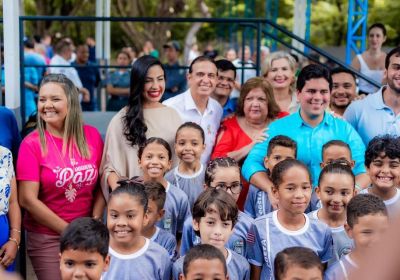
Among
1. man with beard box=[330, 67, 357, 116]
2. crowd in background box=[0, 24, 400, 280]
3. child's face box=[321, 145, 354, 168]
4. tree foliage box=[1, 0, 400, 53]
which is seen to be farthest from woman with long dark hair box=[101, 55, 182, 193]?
tree foliage box=[1, 0, 400, 53]

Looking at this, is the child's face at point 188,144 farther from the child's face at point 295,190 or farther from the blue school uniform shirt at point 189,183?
the child's face at point 295,190

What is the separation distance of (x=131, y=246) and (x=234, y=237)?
0.71 m

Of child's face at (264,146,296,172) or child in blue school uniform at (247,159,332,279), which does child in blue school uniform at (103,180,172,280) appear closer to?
child in blue school uniform at (247,159,332,279)

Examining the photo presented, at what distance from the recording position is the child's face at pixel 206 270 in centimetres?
293

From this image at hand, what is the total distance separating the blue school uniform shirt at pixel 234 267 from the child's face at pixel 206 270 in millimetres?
329

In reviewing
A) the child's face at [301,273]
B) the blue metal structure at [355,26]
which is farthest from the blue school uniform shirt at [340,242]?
the blue metal structure at [355,26]

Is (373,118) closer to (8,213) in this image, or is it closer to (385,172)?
(385,172)

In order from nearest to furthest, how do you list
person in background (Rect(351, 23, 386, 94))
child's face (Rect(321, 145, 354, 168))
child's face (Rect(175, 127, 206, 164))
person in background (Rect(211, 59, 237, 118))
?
child's face (Rect(321, 145, 354, 168))
child's face (Rect(175, 127, 206, 164))
person in background (Rect(211, 59, 237, 118))
person in background (Rect(351, 23, 386, 94))

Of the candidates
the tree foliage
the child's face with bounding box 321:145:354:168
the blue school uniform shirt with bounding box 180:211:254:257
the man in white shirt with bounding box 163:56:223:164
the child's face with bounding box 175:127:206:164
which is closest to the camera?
the blue school uniform shirt with bounding box 180:211:254:257

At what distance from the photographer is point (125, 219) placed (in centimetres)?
333

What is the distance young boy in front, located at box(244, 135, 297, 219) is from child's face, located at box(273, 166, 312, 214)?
0.42 meters

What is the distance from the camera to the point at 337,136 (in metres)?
4.23

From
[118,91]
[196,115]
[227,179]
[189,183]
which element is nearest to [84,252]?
[227,179]

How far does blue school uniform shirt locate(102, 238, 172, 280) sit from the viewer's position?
3.24 meters
